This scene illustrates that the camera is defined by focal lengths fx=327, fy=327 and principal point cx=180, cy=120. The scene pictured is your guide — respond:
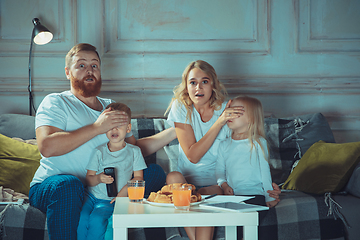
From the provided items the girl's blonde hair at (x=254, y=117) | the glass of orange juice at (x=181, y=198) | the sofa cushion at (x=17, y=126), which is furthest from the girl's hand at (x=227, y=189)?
the sofa cushion at (x=17, y=126)

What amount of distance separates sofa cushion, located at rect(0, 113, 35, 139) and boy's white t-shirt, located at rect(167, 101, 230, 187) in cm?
90

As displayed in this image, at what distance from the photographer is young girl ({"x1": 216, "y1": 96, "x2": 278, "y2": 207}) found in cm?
161

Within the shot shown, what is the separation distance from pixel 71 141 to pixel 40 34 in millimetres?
1110

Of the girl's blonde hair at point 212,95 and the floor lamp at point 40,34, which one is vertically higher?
the floor lamp at point 40,34

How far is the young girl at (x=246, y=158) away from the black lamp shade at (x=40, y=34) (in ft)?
4.68

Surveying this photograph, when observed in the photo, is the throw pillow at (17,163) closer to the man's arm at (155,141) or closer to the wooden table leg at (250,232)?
the man's arm at (155,141)

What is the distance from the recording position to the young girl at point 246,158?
1611 millimetres

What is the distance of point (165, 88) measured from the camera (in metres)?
2.54

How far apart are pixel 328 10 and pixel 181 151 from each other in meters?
1.72

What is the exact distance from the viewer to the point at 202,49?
2.54m

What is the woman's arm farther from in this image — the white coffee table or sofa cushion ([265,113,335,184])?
the white coffee table

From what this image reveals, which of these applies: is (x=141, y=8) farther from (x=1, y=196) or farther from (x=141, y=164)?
(x=1, y=196)

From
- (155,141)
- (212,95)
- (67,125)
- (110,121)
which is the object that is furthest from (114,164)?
(212,95)

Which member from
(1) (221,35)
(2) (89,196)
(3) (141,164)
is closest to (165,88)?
(1) (221,35)
